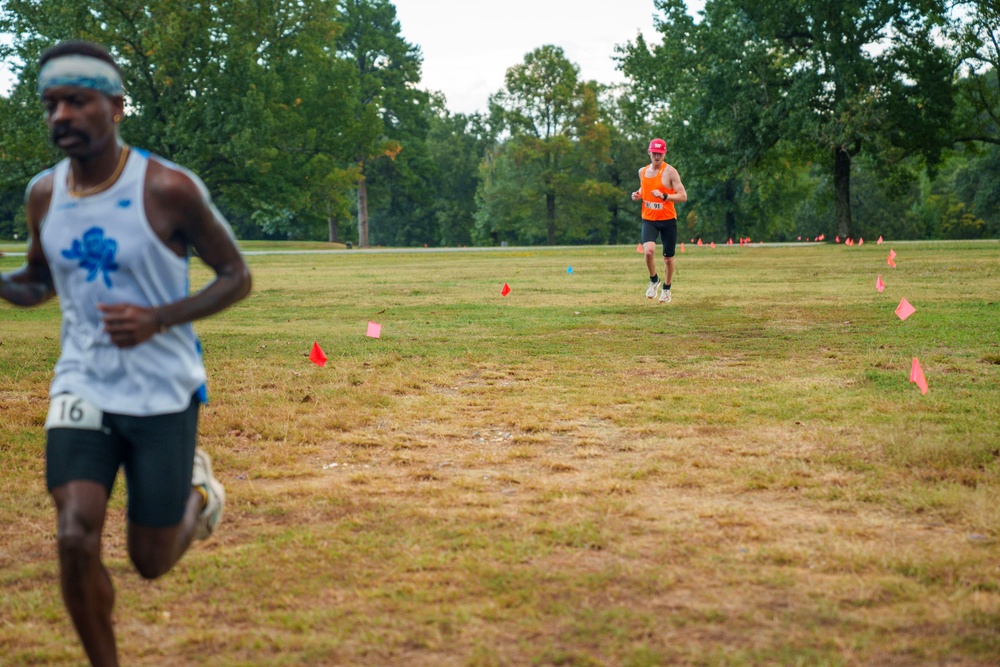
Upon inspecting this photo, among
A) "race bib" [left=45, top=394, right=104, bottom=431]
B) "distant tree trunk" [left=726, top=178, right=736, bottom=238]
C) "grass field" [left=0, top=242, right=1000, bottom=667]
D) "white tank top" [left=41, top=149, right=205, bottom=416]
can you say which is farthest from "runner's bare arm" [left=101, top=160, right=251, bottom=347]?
"distant tree trunk" [left=726, top=178, right=736, bottom=238]

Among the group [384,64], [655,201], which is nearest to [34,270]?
[655,201]

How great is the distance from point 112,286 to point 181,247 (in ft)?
0.86

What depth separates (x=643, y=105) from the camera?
67.8 metres

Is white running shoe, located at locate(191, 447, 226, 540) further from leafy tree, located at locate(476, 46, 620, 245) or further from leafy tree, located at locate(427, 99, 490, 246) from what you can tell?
leafy tree, located at locate(427, 99, 490, 246)

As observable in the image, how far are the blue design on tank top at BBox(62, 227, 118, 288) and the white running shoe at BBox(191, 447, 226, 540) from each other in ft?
2.45

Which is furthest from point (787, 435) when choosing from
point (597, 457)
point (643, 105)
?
point (643, 105)

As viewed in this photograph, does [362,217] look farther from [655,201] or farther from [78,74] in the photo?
[78,74]

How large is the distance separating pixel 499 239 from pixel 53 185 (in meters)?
77.3

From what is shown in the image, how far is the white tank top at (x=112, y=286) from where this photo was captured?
3.27m

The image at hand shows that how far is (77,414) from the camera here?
3.24 m

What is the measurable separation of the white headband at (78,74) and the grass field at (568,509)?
1.88 m

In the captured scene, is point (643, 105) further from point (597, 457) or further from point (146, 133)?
point (597, 457)

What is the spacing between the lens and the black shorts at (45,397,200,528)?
10.6ft

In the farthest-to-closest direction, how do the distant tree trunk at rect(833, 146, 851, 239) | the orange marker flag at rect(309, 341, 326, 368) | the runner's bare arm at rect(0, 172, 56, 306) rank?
the distant tree trunk at rect(833, 146, 851, 239), the orange marker flag at rect(309, 341, 326, 368), the runner's bare arm at rect(0, 172, 56, 306)
